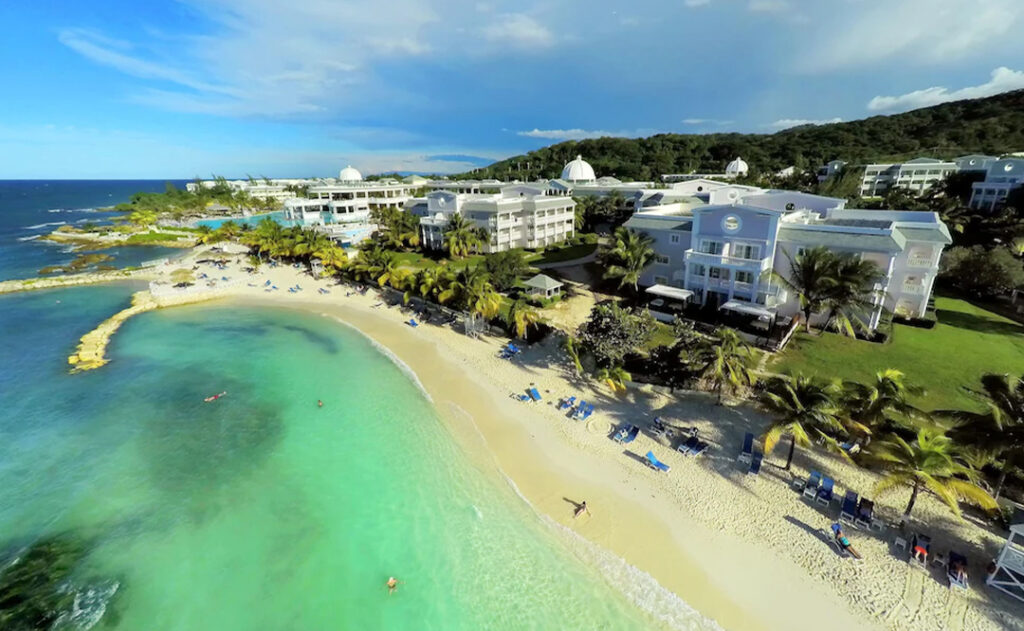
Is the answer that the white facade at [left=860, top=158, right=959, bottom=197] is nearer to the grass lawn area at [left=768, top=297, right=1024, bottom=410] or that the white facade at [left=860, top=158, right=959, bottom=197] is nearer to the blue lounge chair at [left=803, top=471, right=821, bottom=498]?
the grass lawn area at [left=768, top=297, right=1024, bottom=410]

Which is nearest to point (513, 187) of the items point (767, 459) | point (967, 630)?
point (767, 459)

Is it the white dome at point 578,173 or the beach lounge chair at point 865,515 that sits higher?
the white dome at point 578,173

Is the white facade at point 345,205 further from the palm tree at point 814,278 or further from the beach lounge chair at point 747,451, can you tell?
Result: the beach lounge chair at point 747,451

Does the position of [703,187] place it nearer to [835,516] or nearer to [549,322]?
[549,322]

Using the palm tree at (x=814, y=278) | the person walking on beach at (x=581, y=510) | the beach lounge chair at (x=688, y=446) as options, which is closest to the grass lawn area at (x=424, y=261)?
the palm tree at (x=814, y=278)

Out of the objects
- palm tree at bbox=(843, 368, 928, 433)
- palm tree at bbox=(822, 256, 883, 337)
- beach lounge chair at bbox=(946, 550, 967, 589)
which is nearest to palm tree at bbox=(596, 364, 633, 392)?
palm tree at bbox=(843, 368, 928, 433)

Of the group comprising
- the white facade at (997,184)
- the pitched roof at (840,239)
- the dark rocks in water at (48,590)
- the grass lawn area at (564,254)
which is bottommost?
the dark rocks in water at (48,590)

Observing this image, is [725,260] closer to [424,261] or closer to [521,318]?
[521,318]

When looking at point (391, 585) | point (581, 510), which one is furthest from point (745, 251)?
point (391, 585)
